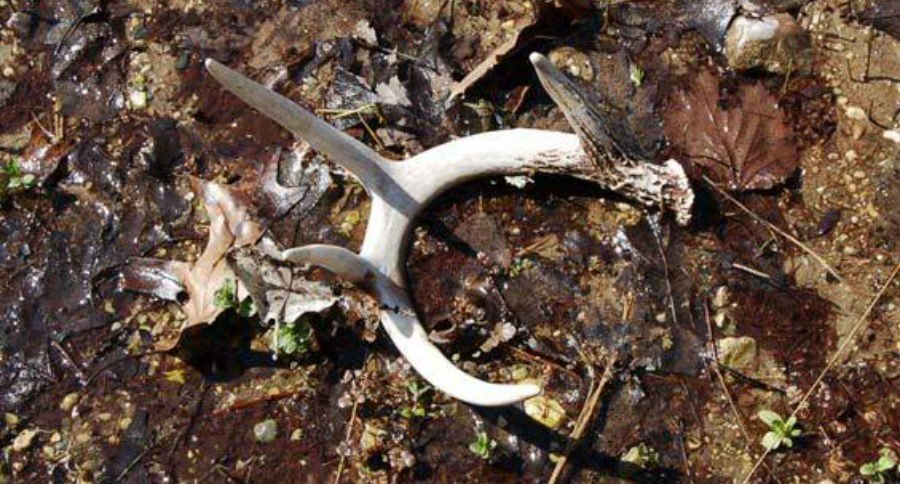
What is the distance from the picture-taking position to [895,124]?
4516 millimetres

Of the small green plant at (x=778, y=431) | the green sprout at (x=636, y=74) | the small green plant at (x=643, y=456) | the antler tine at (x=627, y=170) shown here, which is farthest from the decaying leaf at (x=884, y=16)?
the small green plant at (x=643, y=456)

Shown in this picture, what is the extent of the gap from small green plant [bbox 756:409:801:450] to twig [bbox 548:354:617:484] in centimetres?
63

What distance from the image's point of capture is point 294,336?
14.0ft

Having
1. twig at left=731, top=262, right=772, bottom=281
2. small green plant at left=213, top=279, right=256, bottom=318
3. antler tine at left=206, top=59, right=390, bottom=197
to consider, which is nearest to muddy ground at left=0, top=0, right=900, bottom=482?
twig at left=731, top=262, right=772, bottom=281

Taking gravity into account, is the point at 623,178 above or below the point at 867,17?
below

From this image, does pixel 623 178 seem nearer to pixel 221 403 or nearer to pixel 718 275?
pixel 718 275

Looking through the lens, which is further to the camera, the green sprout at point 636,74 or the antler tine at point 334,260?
the green sprout at point 636,74

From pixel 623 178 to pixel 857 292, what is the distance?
109cm

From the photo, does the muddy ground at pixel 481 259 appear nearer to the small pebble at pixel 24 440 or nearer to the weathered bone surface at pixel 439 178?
the small pebble at pixel 24 440

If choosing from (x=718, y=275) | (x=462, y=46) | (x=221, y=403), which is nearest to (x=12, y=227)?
(x=221, y=403)

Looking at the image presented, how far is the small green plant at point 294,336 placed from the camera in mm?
4273

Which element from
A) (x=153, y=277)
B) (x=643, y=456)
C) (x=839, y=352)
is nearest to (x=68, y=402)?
(x=153, y=277)

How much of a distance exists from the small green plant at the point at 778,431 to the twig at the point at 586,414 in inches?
24.8

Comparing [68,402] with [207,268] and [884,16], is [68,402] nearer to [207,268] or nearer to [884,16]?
[207,268]
